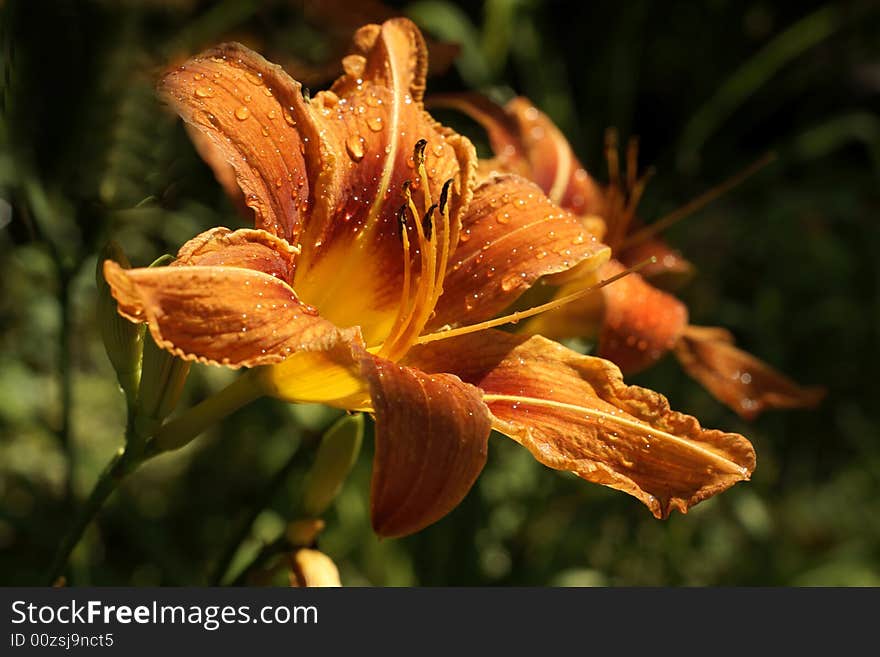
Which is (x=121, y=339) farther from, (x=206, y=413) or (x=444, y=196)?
(x=444, y=196)

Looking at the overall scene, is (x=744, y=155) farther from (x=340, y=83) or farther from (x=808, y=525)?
(x=340, y=83)

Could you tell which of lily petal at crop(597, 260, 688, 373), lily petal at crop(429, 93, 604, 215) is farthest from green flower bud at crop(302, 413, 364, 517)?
lily petal at crop(429, 93, 604, 215)

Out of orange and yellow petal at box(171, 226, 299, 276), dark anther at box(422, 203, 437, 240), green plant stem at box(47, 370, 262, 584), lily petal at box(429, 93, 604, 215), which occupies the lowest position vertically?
green plant stem at box(47, 370, 262, 584)

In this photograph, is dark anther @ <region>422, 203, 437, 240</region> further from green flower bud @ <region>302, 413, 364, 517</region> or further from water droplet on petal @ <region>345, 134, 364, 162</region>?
green flower bud @ <region>302, 413, 364, 517</region>

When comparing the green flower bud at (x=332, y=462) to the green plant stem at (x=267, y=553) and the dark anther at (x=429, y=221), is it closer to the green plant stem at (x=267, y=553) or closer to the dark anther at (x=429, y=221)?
the green plant stem at (x=267, y=553)

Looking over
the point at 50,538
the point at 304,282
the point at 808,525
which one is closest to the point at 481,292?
the point at 304,282

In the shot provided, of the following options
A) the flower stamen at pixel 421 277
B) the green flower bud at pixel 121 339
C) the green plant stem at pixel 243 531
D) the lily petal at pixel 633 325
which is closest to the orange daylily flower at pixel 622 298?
the lily petal at pixel 633 325
